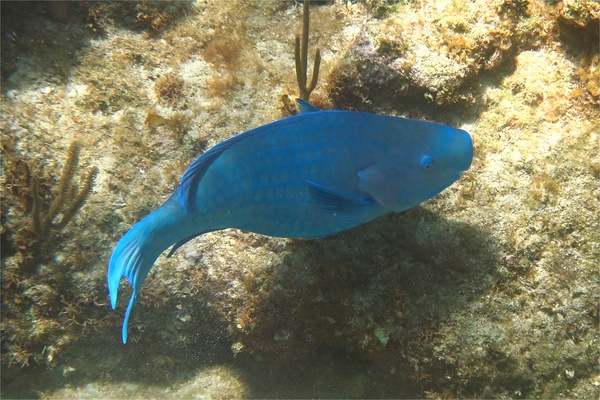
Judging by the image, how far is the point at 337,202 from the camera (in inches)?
76.0

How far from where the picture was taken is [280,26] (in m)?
3.56

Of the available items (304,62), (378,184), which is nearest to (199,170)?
(378,184)

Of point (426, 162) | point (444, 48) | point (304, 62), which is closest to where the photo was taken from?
point (426, 162)

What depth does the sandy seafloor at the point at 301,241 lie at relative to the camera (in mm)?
2385

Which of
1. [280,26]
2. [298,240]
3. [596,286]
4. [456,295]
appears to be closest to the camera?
[596,286]

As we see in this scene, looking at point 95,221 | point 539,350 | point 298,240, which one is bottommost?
point 539,350

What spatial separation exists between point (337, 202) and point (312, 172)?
23cm

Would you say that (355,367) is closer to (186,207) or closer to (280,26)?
(186,207)

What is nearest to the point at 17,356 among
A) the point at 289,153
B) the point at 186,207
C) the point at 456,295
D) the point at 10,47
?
the point at 186,207

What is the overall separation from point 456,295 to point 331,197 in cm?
130

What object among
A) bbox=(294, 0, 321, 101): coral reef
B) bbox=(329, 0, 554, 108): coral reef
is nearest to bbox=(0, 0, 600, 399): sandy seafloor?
bbox=(329, 0, 554, 108): coral reef

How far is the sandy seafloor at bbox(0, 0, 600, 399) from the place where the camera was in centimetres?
238

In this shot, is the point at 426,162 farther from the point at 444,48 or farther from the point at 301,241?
the point at 444,48

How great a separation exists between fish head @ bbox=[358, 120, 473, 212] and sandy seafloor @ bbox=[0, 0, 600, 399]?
0.63m
